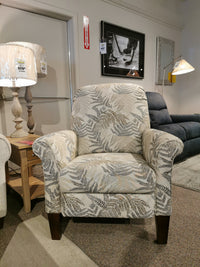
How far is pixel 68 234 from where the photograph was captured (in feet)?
3.38

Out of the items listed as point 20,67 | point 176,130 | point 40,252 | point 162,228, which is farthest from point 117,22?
point 40,252

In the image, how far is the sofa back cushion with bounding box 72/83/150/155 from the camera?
127cm

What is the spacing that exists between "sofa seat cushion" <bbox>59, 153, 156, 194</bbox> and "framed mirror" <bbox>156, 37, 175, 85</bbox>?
2.94 m

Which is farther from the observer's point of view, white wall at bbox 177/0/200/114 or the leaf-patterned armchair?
white wall at bbox 177/0/200/114

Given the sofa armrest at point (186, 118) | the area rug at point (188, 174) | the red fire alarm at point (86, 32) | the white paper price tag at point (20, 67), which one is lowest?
the area rug at point (188, 174)

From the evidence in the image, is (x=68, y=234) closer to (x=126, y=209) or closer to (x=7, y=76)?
(x=126, y=209)

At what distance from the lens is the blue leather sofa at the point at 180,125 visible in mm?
2099

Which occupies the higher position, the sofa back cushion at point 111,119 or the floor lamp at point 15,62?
the floor lamp at point 15,62

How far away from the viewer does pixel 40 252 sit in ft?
2.99

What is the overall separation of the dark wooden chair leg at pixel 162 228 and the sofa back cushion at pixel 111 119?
46 centimetres

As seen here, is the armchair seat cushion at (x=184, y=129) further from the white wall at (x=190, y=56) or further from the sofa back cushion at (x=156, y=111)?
the white wall at (x=190, y=56)

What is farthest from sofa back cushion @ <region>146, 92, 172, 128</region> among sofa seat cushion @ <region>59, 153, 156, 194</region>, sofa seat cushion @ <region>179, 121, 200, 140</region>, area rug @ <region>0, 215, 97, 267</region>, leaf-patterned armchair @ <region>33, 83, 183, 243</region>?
area rug @ <region>0, 215, 97, 267</region>

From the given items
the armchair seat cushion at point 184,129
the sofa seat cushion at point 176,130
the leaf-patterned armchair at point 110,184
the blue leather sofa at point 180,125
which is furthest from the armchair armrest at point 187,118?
the leaf-patterned armchair at point 110,184

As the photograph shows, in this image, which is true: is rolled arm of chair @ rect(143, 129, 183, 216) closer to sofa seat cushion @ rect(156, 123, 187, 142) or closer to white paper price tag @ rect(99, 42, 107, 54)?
sofa seat cushion @ rect(156, 123, 187, 142)
